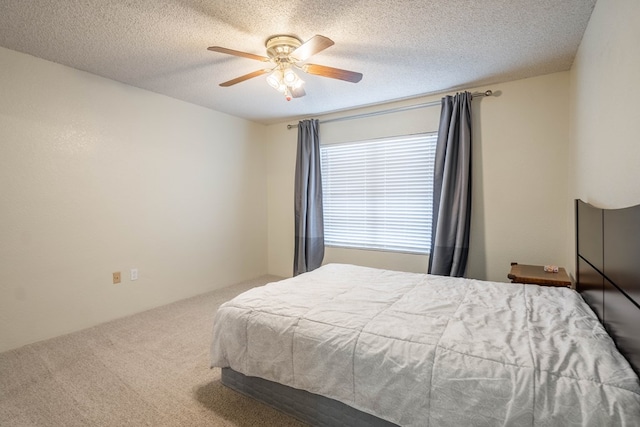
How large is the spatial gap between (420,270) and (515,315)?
6.14 feet

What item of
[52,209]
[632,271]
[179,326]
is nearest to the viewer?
[632,271]

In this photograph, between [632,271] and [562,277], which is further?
[562,277]

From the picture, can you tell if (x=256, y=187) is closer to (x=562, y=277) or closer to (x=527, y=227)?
(x=527, y=227)

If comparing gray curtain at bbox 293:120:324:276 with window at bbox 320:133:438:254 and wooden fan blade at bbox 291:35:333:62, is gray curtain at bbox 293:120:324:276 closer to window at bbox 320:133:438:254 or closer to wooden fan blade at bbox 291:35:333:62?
window at bbox 320:133:438:254

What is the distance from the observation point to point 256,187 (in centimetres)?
451

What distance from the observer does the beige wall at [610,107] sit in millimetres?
1308

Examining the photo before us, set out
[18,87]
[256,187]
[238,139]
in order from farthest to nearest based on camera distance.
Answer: [256,187] < [238,139] < [18,87]

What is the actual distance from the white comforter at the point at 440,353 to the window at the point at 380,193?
4.90ft

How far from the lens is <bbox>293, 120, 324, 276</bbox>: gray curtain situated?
13.4 ft

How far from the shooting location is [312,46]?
1853 millimetres

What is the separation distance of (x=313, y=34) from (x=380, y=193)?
2.07 metres

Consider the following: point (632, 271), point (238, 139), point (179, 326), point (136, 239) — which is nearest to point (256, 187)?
point (238, 139)

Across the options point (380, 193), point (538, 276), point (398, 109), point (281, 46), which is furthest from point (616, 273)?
point (398, 109)

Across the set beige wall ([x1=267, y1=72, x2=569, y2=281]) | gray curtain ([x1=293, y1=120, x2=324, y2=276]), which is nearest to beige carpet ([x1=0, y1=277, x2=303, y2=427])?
gray curtain ([x1=293, y1=120, x2=324, y2=276])
